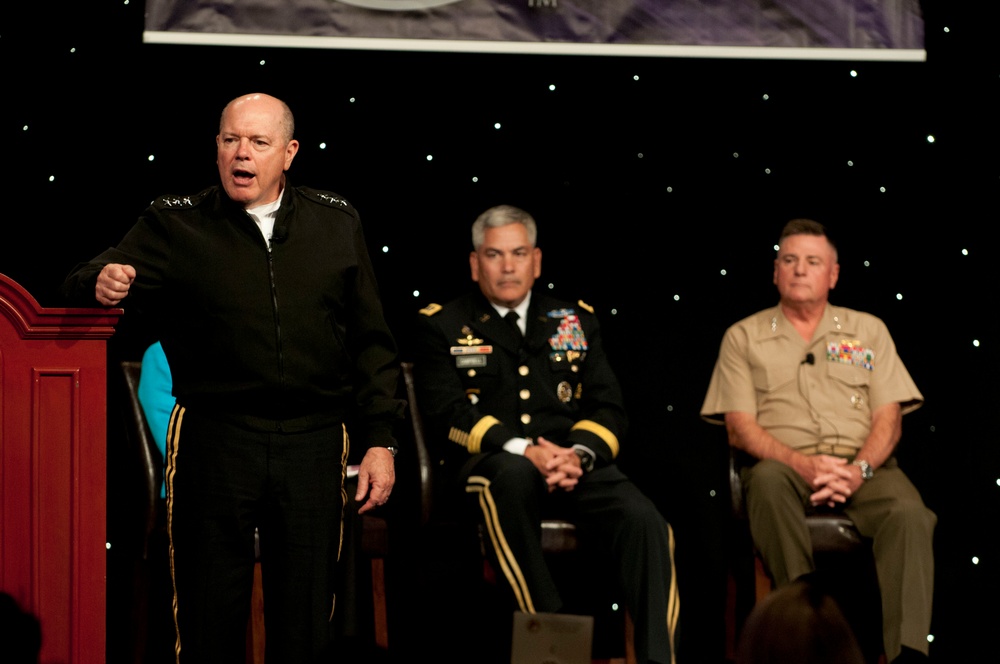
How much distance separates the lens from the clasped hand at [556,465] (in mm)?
3344

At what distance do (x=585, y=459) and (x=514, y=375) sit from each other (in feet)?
1.23

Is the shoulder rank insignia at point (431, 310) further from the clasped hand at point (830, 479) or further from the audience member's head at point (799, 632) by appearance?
the audience member's head at point (799, 632)

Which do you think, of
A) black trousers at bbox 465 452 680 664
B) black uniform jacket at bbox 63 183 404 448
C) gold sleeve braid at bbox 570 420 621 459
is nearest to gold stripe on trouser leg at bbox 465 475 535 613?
black trousers at bbox 465 452 680 664

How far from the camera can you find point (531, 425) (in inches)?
141

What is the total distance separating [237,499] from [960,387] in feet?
9.53

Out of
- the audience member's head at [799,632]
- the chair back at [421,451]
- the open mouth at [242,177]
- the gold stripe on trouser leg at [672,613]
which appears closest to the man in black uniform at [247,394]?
the open mouth at [242,177]

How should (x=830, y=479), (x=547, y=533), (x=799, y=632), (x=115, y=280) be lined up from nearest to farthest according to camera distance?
(x=799, y=632) → (x=115, y=280) → (x=547, y=533) → (x=830, y=479)

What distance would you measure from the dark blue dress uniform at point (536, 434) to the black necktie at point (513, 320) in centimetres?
2

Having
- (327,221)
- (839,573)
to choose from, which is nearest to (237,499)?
(327,221)

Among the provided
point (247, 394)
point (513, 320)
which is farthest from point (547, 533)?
point (247, 394)

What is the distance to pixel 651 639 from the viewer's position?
3.10m

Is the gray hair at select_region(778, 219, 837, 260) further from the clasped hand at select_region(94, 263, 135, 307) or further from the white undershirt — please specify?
the clasped hand at select_region(94, 263, 135, 307)

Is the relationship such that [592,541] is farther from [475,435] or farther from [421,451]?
[421,451]

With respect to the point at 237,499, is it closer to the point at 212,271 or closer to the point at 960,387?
the point at 212,271
